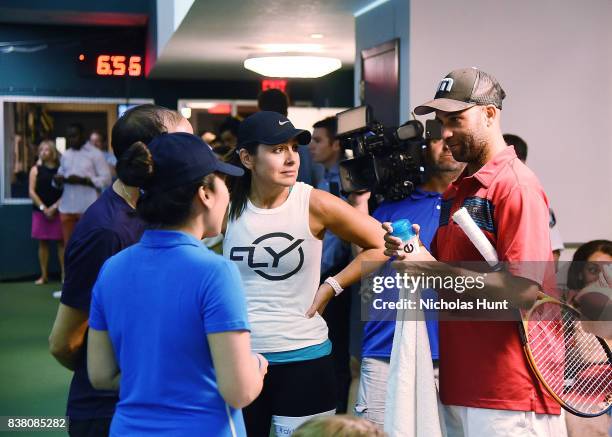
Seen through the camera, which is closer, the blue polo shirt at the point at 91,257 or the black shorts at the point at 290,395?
the blue polo shirt at the point at 91,257

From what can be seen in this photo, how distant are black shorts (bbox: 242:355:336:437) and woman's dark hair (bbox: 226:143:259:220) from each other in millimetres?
550

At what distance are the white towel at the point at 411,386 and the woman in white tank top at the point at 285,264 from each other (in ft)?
1.13

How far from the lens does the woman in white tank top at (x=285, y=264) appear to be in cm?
300

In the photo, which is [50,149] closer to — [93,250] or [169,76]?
[169,76]

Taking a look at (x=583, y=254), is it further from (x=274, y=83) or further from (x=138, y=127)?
(x=274, y=83)

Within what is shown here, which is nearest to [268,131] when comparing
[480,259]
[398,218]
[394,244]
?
[394,244]

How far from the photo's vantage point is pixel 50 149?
37.7ft

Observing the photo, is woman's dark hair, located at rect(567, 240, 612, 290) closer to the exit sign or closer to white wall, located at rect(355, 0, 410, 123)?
white wall, located at rect(355, 0, 410, 123)

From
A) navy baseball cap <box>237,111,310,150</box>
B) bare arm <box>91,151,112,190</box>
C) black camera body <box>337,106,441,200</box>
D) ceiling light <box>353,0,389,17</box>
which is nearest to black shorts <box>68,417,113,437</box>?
navy baseball cap <box>237,111,310,150</box>

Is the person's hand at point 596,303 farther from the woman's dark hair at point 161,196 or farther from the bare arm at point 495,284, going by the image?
the woman's dark hair at point 161,196

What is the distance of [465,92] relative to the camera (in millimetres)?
2527

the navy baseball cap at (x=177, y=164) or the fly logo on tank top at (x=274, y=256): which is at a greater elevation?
the navy baseball cap at (x=177, y=164)

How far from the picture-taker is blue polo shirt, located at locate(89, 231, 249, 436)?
1.84 meters

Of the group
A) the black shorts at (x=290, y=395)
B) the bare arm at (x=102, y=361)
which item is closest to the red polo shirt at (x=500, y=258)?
the black shorts at (x=290, y=395)
